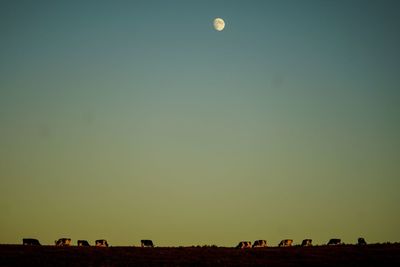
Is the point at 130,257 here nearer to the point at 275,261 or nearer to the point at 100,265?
the point at 100,265

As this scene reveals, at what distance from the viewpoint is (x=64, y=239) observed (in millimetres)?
77188

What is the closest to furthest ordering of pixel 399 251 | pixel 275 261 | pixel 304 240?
pixel 275 261
pixel 399 251
pixel 304 240

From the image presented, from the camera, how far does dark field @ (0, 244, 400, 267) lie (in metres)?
38.7

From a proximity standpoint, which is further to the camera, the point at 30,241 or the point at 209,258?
the point at 30,241

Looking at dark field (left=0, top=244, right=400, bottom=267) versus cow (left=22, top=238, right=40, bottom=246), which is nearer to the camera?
dark field (left=0, top=244, right=400, bottom=267)

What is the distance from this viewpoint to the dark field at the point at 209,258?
127 feet

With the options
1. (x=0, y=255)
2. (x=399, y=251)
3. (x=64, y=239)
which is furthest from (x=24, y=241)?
(x=399, y=251)

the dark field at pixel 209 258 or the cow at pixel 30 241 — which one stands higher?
the cow at pixel 30 241

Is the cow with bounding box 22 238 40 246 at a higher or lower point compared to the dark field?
higher

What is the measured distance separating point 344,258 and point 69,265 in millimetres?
21493

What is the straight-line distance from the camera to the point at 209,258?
42781mm

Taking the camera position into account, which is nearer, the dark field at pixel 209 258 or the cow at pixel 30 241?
the dark field at pixel 209 258

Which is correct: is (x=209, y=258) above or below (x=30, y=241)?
below

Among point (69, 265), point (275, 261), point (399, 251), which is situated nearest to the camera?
point (69, 265)
